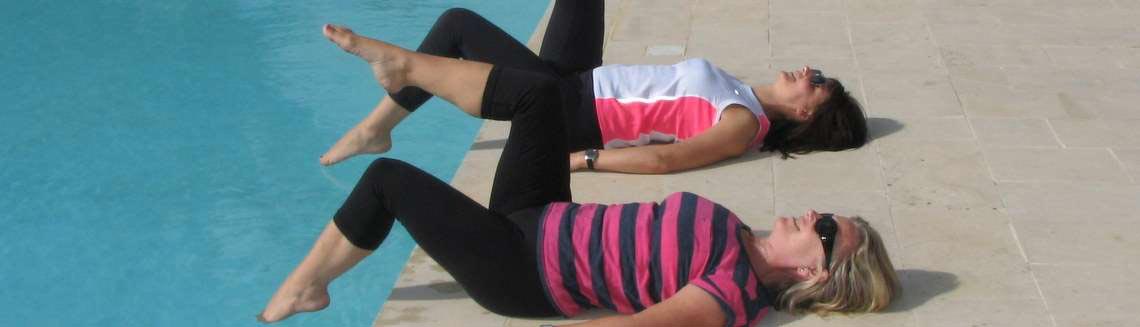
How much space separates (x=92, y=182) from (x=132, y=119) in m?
0.67

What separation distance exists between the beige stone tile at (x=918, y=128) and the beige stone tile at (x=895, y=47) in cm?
69

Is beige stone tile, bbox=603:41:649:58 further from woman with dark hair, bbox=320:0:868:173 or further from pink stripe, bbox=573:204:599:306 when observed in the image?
pink stripe, bbox=573:204:599:306

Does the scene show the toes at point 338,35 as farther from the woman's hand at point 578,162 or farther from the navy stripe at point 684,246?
the woman's hand at point 578,162

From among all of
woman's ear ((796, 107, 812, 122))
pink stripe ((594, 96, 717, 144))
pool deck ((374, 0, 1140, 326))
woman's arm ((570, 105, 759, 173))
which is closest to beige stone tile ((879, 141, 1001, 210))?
pool deck ((374, 0, 1140, 326))

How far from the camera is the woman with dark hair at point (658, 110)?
402 cm

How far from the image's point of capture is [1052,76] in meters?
5.08

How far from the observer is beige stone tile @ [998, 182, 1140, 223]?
3.70m

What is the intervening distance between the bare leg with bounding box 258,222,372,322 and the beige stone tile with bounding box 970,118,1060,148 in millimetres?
2355

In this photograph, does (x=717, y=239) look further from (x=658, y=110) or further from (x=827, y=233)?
(x=658, y=110)

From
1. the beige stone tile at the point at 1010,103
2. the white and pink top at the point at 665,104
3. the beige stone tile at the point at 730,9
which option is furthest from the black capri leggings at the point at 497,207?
the beige stone tile at the point at 730,9

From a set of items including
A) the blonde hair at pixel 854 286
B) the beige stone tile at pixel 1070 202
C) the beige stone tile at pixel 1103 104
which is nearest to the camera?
the blonde hair at pixel 854 286

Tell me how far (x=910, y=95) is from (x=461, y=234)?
8.15 ft

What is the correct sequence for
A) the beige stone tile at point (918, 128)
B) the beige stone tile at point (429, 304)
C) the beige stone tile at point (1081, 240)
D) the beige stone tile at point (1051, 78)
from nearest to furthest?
1. the beige stone tile at point (429, 304)
2. the beige stone tile at point (1081, 240)
3. the beige stone tile at point (918, 128)
4. the beige stone tile at point (1051, 78)

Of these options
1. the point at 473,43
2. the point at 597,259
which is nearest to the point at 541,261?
the point at 597,259
